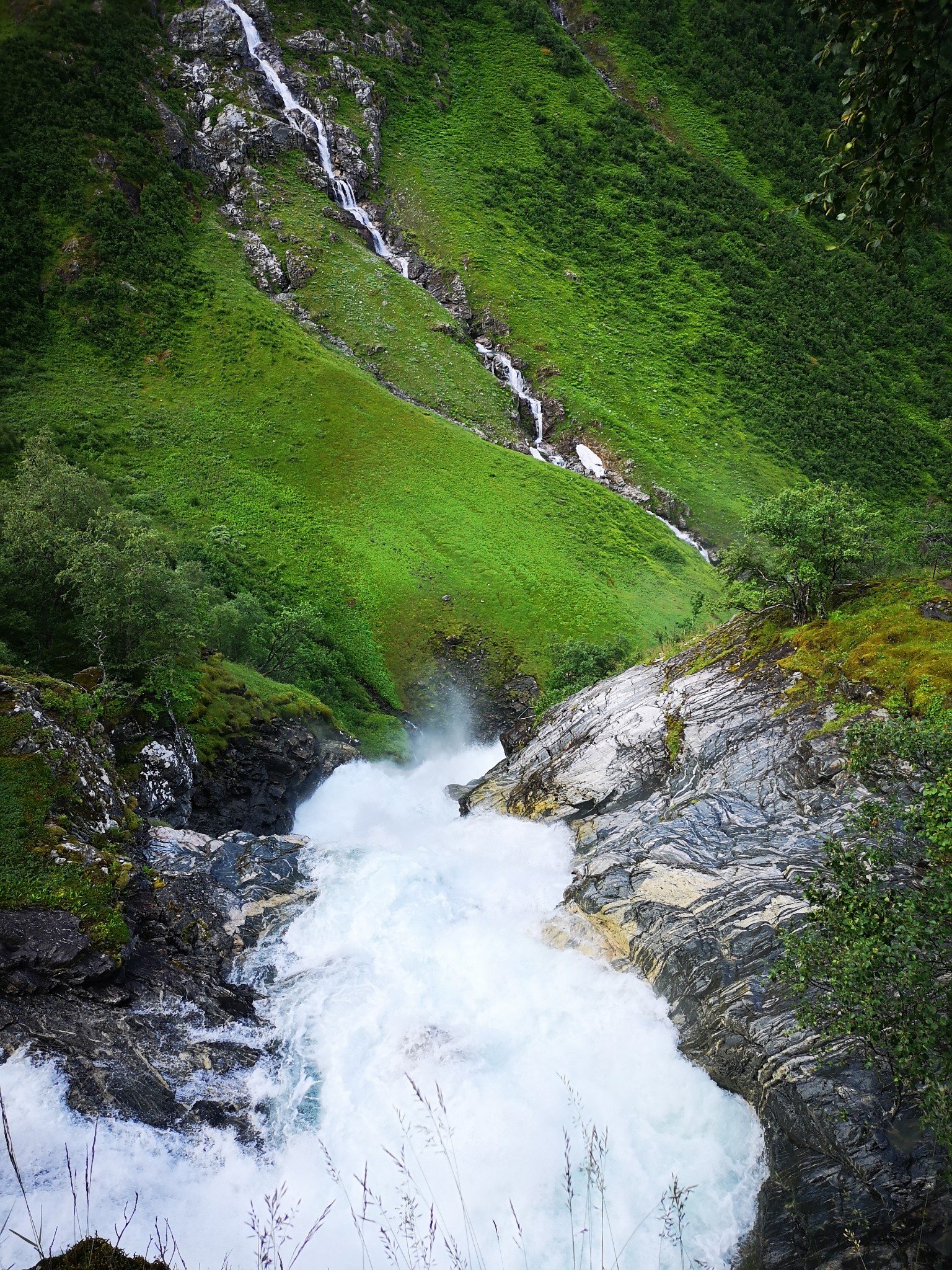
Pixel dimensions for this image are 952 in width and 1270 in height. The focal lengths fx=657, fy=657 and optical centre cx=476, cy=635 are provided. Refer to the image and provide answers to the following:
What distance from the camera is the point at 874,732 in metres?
10.3

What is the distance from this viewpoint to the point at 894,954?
852 cm

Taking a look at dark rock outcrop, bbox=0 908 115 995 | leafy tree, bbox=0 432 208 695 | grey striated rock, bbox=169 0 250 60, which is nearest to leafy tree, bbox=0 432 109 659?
leafy tree, bbox=0 432 208 695

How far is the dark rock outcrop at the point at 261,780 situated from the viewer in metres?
29.0

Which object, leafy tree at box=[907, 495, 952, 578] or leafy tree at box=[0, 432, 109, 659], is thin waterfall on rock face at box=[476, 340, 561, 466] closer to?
leafy tree at box=[907, 495, 952, 578]

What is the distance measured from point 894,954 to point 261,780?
28.3 metres

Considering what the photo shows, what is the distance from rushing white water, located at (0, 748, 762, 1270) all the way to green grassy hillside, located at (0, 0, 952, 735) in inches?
1123

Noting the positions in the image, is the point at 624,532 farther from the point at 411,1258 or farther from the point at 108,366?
the point at 411,1258

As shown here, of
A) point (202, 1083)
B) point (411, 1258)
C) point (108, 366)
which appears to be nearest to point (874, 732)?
point (411, 1258)

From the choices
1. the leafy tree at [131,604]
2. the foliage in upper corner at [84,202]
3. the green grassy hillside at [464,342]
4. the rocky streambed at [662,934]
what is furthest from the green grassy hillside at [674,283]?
the leafy tree at [131,604]

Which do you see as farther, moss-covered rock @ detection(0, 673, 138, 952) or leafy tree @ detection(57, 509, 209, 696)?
leafy tree @ detection(57, 509, 209, 696)

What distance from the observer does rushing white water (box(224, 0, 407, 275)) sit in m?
88.8

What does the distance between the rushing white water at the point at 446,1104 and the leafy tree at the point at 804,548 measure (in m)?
12.0

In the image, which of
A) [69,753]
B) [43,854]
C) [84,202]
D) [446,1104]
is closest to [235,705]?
[69,753]

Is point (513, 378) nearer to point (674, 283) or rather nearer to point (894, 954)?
point (674, 283)
